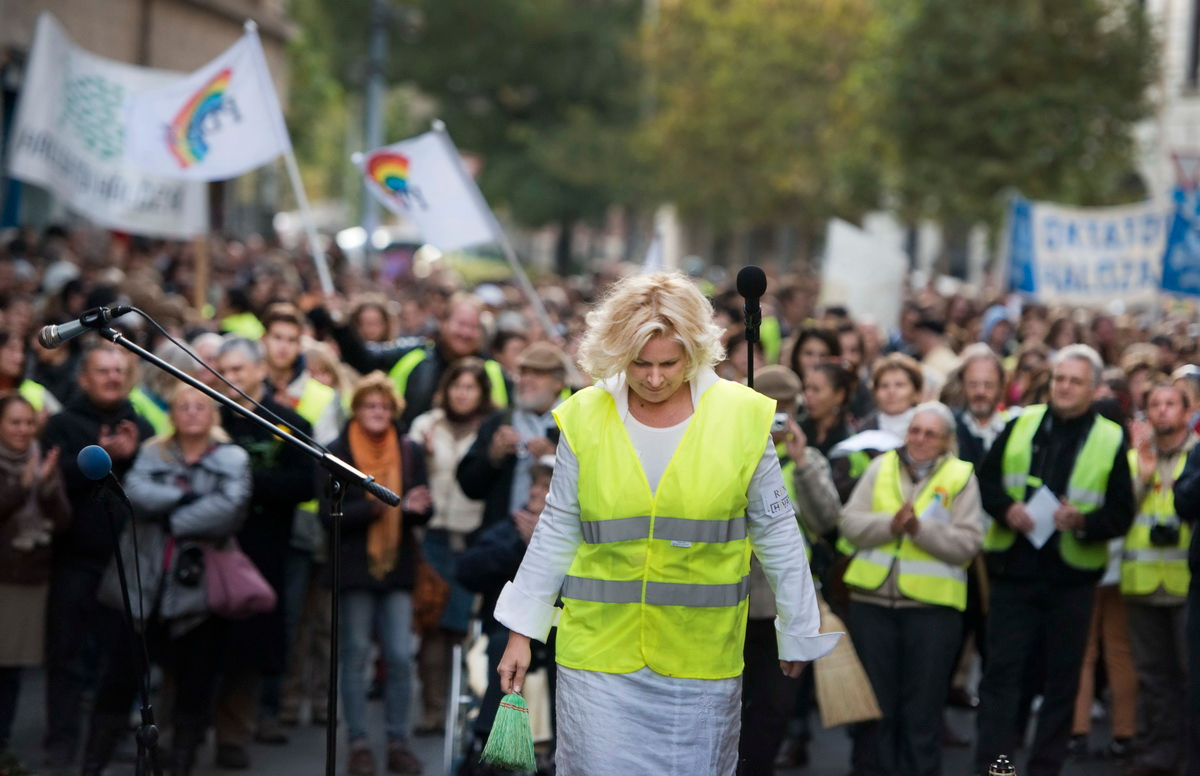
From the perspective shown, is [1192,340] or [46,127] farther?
[46,127]

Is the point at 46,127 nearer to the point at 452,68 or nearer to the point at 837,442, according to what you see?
the point at 837,442

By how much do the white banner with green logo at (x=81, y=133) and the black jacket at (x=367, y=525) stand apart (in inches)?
176

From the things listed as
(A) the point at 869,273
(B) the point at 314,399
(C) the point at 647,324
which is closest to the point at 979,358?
(B) the point at 314,399

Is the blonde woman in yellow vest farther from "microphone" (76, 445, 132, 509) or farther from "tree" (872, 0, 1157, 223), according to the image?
"tree" (872, 0, 1157, 223)

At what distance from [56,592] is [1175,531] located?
5324 millimetres

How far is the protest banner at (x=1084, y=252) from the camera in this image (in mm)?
17641

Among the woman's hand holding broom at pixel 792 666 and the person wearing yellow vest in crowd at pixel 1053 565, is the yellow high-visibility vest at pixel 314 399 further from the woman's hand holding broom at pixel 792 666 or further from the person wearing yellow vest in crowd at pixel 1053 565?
the woman's hand holding broom at pixel 792 666

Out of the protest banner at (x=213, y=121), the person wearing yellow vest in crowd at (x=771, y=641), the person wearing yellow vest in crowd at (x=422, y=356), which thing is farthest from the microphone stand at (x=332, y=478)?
the protest banner at (x=213, y=121)

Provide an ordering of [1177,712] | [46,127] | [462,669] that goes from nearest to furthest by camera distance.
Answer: [462,669] → [1177,712] → [46,127]

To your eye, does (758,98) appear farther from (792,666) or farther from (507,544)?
(792,666)

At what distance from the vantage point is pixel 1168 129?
3366 cm

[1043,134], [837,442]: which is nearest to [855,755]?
[837,442]

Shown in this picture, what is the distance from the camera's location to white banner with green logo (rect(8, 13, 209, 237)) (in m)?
11.6

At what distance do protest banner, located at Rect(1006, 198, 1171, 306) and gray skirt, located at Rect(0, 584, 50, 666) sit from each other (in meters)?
12.4
